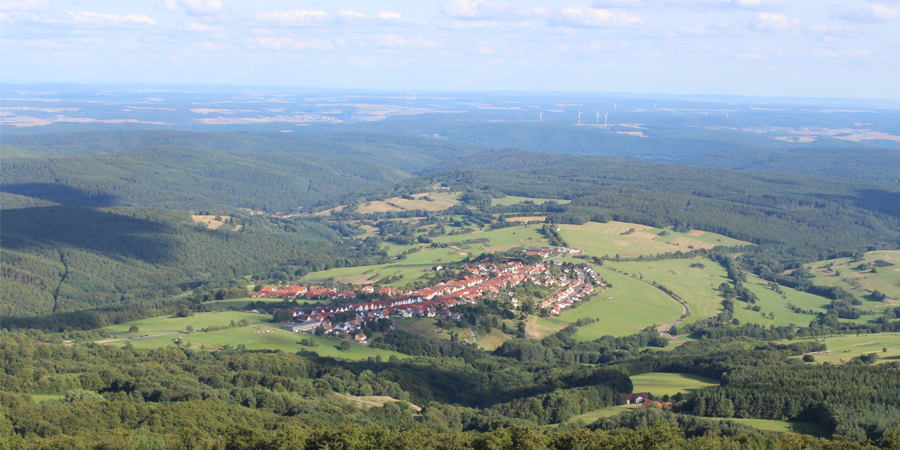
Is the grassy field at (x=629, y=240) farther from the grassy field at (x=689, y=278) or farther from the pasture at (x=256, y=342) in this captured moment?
the pasture at (x=256, y=342)

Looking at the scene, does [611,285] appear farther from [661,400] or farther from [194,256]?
[194,256]

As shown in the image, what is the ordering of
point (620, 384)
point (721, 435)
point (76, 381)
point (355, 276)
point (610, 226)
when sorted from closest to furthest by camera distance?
point (721, 435), point (76, 381), point (620, 384), point (355, 276), point (610, 226)

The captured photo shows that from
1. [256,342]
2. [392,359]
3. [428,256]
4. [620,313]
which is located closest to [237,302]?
[256,342]

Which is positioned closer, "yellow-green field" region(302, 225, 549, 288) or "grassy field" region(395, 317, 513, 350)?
"grassy field" region(395, 317, 513, 350)

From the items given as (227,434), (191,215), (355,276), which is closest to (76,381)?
(227,434)

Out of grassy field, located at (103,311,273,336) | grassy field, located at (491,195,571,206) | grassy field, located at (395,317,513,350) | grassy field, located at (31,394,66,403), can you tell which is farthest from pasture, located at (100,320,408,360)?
grassy field, located at (491,195,571,206)

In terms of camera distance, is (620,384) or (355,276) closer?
(620,384)

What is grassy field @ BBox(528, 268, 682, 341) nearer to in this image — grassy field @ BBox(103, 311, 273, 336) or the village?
the village
